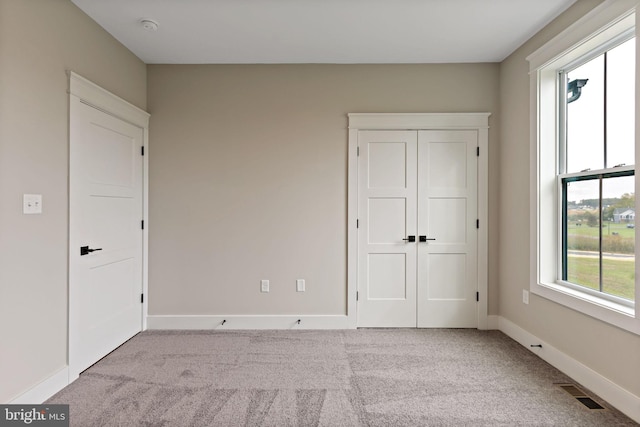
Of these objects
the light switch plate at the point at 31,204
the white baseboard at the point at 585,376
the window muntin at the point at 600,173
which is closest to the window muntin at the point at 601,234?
the window muntin at the point at 600,173

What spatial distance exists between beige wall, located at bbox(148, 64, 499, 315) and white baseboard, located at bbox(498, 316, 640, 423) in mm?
1351

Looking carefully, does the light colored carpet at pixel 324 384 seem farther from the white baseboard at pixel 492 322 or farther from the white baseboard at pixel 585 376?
the white baseboard at pixel 492 322

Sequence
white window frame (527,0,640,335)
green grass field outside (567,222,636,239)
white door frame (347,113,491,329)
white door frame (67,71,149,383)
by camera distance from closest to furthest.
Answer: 1. green grass field outside (567,222,636,239)
2. white door frame (67,71,149,383)
3. white window frame (527,0,640,335)
4. white door frame (347,113,491,329)

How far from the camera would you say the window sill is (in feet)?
6.68

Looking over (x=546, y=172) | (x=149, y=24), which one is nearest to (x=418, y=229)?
(x=546, y=172)

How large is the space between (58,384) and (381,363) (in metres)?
2.31

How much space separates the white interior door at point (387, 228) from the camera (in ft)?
11.4

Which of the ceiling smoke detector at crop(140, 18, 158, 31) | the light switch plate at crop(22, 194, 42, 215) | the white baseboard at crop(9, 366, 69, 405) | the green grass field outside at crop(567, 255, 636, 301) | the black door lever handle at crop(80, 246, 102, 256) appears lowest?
the white baseboard at crop(9, 366, 69, 405)

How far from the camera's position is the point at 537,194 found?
2.85 m

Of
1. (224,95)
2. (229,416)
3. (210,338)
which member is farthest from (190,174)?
(229,416)

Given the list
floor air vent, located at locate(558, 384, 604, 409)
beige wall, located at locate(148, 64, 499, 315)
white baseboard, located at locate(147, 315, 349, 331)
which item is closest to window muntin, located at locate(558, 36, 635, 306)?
floor air vent, located at locate(558, 384, 604, 409)

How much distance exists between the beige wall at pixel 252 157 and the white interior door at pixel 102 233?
243mm

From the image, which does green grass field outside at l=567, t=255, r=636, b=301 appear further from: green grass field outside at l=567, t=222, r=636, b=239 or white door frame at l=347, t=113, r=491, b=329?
white door frame at l=347, t=113, r=491, b=329

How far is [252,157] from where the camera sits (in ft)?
→ 11.4
